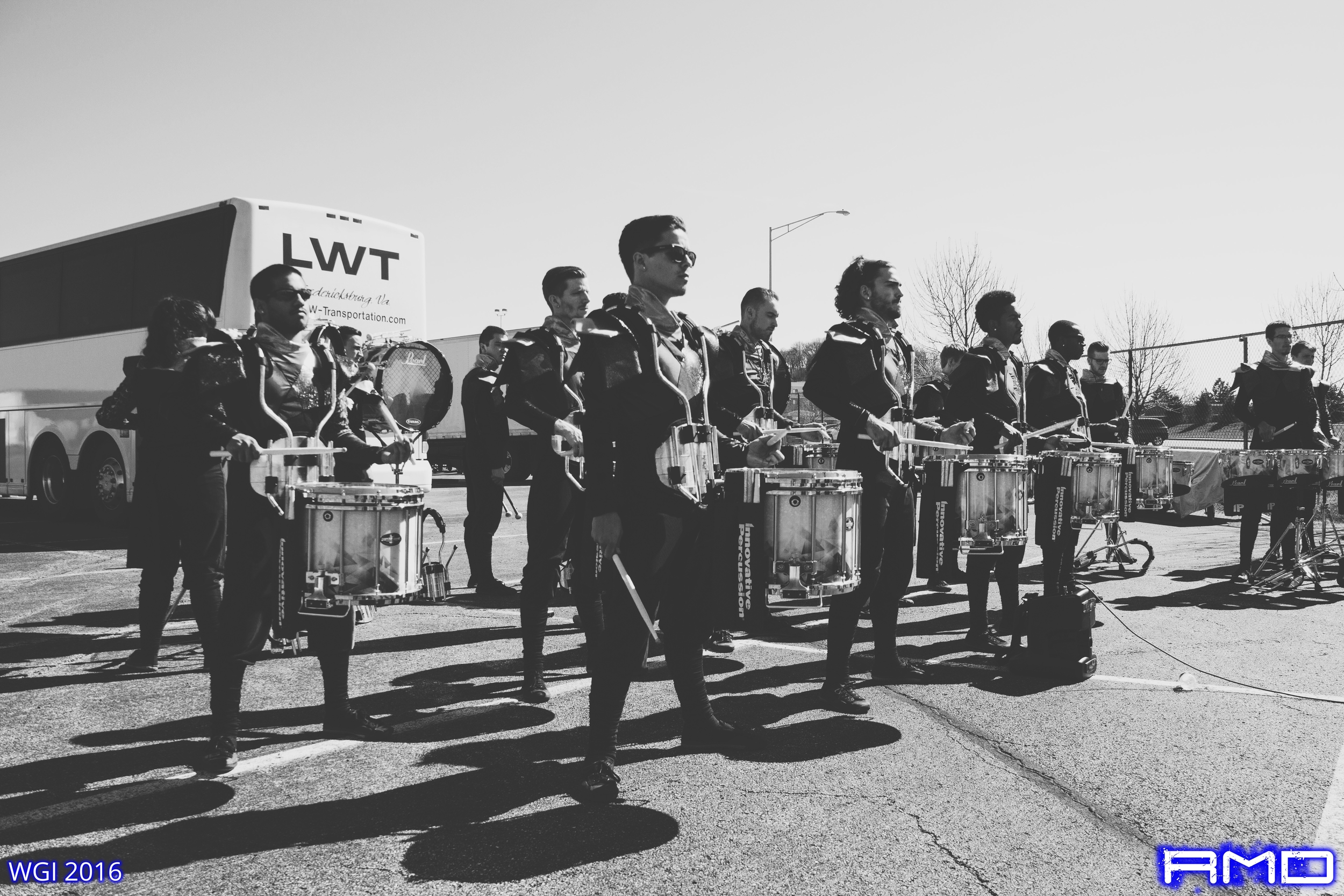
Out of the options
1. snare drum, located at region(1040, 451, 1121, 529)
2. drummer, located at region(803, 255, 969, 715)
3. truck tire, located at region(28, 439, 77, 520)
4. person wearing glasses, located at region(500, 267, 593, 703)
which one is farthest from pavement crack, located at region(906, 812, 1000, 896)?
truck tire, located at region(28, 439, 77, 520)

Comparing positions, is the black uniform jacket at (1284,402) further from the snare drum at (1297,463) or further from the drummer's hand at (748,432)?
the drummer's hand at (748,432)

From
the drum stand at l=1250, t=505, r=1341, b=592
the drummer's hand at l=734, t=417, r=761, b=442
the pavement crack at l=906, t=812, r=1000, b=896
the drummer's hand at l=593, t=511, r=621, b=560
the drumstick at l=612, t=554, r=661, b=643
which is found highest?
the drummer's hand at l=734, t=417, r=761, b=442

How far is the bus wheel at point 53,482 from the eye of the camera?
52.0 ft

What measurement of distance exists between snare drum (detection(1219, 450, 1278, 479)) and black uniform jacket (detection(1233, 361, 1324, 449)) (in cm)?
56

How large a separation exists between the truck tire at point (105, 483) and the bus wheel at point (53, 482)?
1.06 ft

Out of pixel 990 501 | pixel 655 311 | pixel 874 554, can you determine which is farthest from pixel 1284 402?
pixel 655 311

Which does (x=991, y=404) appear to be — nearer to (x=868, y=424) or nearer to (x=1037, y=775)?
(x=868, y=424)

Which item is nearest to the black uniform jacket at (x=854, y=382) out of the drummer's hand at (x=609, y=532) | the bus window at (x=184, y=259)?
the drummer's hand at (x=609, y=532)

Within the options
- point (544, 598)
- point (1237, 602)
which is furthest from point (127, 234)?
point (1237, 602)

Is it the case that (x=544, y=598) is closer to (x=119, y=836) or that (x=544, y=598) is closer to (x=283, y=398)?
(x=283, y=398)

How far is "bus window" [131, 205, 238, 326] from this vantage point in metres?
13.6

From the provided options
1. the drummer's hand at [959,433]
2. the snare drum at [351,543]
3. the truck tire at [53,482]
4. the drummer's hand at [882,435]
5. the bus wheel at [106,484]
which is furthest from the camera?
the truck tire at [53,482]

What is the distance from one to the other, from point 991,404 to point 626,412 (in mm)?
3416

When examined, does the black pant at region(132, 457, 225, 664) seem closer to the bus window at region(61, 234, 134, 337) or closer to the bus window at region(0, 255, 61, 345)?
the bus window at region(61, 234, 134, 337)
